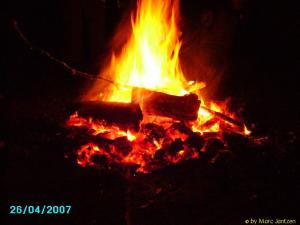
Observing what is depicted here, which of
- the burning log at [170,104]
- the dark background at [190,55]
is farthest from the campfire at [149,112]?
the dark background at [190,55]

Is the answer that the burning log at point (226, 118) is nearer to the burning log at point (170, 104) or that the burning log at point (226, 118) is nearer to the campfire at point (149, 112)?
the campfire at point (149, 112)

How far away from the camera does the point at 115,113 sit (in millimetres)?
4445

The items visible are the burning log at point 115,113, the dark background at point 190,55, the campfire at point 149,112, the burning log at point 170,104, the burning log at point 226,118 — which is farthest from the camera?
the dark background at point 190,55

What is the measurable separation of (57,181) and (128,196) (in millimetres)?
793

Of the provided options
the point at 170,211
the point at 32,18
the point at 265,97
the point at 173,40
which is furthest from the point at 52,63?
the point at 170,211

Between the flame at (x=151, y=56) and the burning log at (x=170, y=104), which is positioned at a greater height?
the flame at (x=151, y=56)

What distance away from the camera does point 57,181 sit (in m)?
3.59

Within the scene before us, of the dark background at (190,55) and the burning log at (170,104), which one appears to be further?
the dark background at (190,55)

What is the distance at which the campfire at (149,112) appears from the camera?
13.3ft

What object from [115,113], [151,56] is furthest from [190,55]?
[115,113]

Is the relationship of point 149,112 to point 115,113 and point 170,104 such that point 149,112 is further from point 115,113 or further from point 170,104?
point 115,113

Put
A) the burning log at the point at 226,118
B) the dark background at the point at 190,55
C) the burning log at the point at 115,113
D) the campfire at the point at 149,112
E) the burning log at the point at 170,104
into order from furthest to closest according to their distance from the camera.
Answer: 1. the dark background at the point at 190,55
2. the burning log at the point at 226,118
3. the burning log at the point at 170,104
4. the burning log at the point at 115,113
5. the campfire at the point at 149,112

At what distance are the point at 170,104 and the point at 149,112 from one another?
0.35m

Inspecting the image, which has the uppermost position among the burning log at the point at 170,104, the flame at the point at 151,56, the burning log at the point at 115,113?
the flame at the point at 151,56
